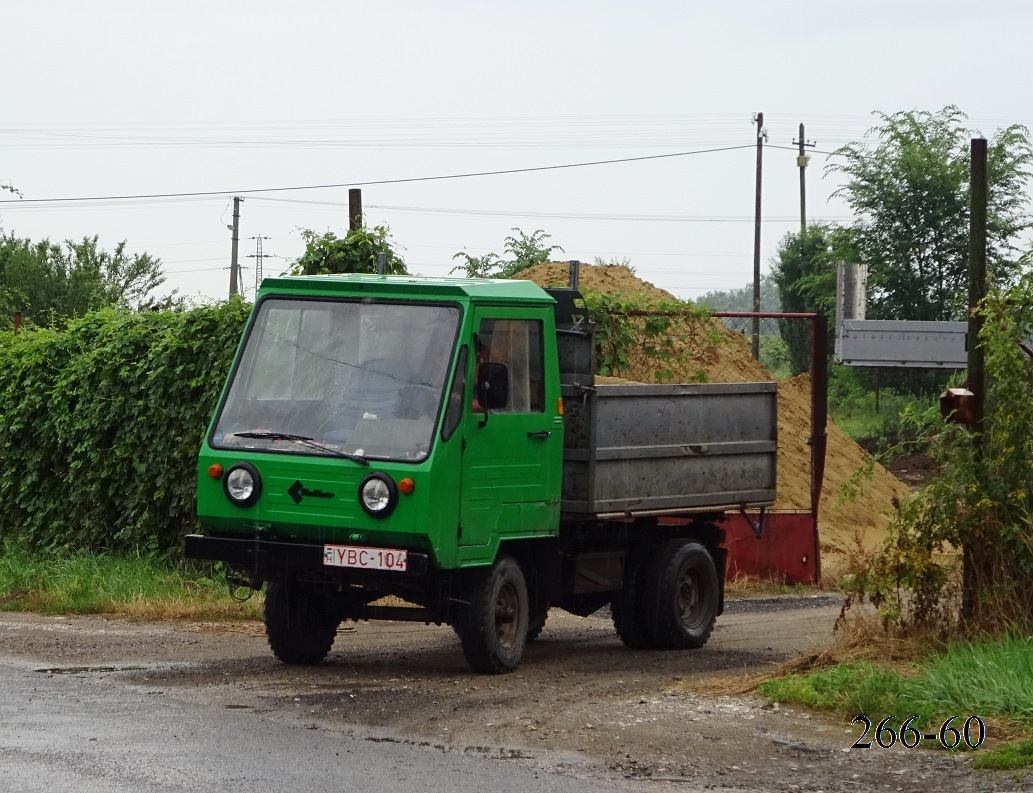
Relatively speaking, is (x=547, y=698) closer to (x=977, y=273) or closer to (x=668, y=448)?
(x=668, y=448)

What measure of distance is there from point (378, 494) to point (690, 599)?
3887 mm

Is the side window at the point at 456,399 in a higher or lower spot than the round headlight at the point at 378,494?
higher

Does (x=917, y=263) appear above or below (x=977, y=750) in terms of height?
above

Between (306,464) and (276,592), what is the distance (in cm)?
113

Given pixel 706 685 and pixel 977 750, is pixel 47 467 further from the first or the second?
pixel 977 750

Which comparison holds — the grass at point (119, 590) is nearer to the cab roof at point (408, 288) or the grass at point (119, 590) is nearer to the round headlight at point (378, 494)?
the cab roof at point (408, 288)

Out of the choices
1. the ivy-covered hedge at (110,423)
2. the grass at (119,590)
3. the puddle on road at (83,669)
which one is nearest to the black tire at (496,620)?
the puddle on road at (83,669)

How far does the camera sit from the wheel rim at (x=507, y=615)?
1058cm

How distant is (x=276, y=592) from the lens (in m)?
10.6

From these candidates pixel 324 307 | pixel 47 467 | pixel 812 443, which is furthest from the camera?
pixel 812 443

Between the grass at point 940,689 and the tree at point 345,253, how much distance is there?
7.04m

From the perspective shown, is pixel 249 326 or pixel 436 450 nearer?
pixel 436 450

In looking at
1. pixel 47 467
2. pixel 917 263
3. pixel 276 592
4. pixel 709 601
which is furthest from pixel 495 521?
Answer: pixel 917 263

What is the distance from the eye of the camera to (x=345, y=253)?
15.3 meters
